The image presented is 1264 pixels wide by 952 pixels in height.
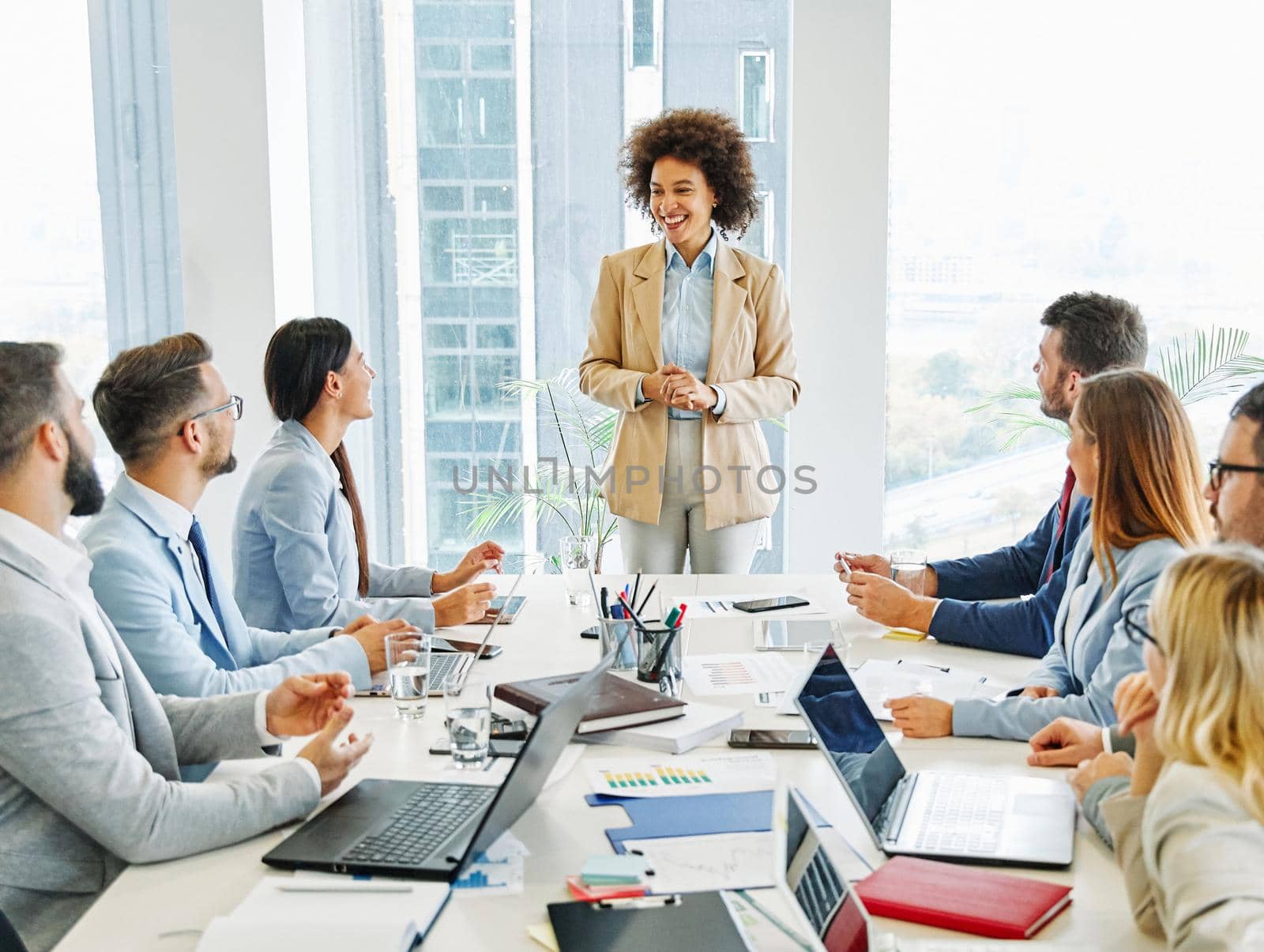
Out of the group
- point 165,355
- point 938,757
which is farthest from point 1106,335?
point 165,355

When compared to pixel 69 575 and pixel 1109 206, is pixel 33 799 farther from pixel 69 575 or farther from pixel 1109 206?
pixel 1109 206

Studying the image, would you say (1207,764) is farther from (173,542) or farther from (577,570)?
(577,570)

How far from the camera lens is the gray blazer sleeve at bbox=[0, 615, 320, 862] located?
145 cm

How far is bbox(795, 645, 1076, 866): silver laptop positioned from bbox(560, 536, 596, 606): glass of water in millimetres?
1247

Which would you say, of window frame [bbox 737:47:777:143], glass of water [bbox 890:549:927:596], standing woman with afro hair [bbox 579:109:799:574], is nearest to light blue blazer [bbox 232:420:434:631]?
glass of water [bbox 890:549:927:596]

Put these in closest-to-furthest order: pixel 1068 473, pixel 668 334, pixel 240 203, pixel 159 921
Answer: pixel 159 921
pixel 1068 473
pixel 668 334
pixel 240 203

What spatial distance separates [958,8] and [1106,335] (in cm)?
240

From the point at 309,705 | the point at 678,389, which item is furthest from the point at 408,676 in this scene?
the point at 678,389

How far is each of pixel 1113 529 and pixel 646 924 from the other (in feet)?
3.64

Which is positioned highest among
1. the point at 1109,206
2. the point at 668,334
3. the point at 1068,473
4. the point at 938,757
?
the point at 1109,206

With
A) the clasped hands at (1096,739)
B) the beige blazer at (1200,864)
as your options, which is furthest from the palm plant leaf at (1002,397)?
the beige blazer at (1200,864)

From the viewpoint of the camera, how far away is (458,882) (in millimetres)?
1412

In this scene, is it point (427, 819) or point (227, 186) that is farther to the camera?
point (227, 186)

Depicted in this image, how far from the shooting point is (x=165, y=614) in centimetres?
201
